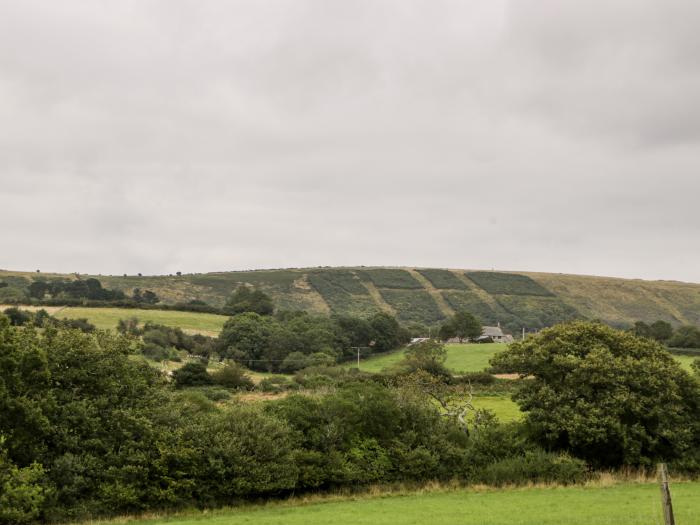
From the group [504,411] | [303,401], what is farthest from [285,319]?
[303,401]

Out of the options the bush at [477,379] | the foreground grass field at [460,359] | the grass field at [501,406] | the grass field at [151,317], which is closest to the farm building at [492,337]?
the foreground grass field at [460,359]

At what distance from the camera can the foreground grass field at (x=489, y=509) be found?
25.5 m

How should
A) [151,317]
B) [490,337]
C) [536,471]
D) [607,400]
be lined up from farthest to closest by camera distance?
[490,337] → [151,317] → [607,400] → [536,471]

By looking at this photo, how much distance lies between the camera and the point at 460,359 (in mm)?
102062

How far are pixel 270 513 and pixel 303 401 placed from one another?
7.77 meters

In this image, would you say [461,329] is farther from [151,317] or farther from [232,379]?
[232,379]

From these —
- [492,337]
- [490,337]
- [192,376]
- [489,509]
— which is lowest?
[192,376]

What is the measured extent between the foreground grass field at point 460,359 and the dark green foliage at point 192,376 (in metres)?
30.5

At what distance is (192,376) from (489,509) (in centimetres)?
5133

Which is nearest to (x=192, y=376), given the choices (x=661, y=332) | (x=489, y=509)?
(x=489, y=509)

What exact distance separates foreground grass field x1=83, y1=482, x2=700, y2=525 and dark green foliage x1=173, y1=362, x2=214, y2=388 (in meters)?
43.2

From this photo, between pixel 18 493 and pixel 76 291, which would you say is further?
pixel 76 291

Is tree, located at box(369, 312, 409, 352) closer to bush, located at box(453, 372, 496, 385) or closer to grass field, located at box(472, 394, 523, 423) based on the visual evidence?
bush, located at box(453, 372, 496, 385)

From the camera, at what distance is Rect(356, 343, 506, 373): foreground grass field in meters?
95.9
